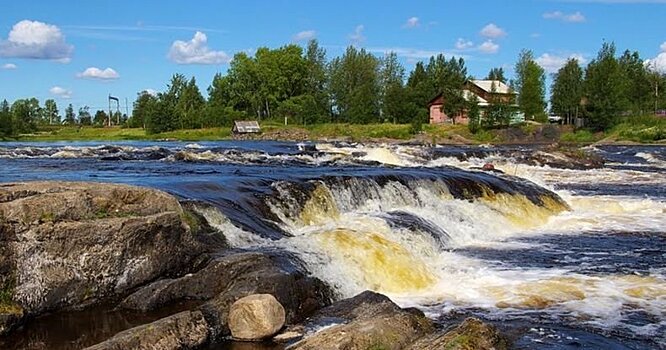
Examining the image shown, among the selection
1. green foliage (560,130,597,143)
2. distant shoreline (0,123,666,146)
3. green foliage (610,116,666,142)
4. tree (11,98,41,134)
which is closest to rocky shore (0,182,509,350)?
distant shoreline (0,123,666,146)

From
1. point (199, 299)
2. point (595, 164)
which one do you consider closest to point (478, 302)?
point (199, 299)

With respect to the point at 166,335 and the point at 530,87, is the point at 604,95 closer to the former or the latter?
the point at 530,87

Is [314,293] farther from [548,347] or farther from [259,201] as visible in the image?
[259,201]

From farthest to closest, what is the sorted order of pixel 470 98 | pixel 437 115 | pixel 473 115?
pixel 437 115 → pixel 470 98 → pixel 473 115

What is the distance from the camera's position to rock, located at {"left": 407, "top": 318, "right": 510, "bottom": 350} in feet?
26.1

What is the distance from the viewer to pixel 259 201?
1783 cm

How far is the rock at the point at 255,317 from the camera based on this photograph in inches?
372

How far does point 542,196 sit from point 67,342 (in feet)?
66.8

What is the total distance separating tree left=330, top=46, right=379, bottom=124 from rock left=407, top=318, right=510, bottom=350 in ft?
299

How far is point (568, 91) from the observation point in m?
94.8

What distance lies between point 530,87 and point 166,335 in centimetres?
9472

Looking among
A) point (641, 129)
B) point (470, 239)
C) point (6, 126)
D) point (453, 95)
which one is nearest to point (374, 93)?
point (453, 95)

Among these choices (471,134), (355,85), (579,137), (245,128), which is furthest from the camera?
(355,85)

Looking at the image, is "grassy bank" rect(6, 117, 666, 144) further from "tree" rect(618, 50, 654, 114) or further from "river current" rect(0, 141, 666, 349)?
"river current" rect(0, 141, 666, 349)
